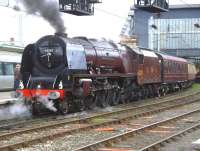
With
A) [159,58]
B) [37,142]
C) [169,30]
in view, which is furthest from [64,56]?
[169,30]

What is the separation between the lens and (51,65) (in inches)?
769

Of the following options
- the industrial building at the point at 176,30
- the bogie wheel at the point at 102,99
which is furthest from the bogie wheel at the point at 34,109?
the industrial building at the point at 176,30

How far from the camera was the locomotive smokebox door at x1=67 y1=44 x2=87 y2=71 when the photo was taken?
19391mm

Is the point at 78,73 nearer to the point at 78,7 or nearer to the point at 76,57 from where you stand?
the point at 76,57

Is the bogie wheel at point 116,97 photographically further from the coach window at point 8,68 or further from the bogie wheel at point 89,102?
the coach window at point 8,68

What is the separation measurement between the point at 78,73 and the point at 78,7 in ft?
13.2

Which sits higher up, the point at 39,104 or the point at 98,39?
the point at 98,39

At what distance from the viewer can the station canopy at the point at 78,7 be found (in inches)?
849

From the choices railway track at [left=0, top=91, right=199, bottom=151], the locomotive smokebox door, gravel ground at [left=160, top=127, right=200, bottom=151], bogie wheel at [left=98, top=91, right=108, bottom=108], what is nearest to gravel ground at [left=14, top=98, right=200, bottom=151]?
railway track at [left=0, top=91, right=199, bottom=151]

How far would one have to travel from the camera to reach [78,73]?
64.4 feet

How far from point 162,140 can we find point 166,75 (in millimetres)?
22875

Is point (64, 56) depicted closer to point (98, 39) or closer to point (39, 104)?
point (39, 104)

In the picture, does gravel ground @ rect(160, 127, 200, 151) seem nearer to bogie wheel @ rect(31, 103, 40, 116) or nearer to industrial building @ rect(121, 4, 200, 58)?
bogie wheel @ rect(31, 103, 40, 116)

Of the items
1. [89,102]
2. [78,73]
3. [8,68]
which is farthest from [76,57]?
[8,68]
